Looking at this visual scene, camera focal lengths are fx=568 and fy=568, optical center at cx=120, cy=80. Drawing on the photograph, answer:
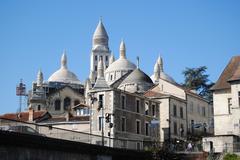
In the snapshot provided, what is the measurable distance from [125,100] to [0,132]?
1681 inches

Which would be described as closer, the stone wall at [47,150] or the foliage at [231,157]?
the stone wall at [47,150]

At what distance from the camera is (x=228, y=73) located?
67.1 meters

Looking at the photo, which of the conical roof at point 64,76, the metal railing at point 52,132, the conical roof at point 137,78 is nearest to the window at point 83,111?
the conical roof at point 137,78

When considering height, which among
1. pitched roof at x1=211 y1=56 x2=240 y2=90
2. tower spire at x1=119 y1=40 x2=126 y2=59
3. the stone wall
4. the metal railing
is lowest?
the stone wall

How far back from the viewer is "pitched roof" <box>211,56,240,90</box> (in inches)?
2566

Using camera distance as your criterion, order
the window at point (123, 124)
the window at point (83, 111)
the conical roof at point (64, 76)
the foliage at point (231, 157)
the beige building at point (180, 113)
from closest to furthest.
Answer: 1. the foliage at point (231, 157)
2. the window at point (123, 124)
3. the beige building at point (180, 113)
4. the window at point (83, 111)
5. the conical roof at point (64, 76)

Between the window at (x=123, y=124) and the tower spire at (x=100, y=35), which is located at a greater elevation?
the tower spire at (x=100, y=35)

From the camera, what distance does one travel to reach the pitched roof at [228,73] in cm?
6519

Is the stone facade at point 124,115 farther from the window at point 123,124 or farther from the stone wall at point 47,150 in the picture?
the stone wall at point 47,150

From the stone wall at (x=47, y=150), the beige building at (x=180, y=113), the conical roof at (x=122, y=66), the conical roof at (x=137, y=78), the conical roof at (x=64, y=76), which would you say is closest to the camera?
the stone wall at (x=47, y=150)

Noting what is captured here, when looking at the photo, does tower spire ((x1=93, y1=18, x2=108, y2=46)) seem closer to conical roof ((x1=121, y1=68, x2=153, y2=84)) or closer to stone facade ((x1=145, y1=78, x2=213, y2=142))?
conical roof ((x1=121, y1=68, x2=153, y2=84))

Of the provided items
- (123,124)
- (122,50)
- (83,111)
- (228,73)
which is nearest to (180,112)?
(123,124)

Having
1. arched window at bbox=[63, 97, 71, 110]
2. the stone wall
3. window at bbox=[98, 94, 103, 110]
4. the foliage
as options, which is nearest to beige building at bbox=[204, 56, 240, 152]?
the foliage

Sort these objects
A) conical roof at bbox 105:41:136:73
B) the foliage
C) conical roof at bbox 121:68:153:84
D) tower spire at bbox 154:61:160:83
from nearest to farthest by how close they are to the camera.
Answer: the foliage < conical roof at bbox 121:68:153:84 < tower spire at bbox 154:61:160:83 < conical roof at bbox 105:41:136:73
